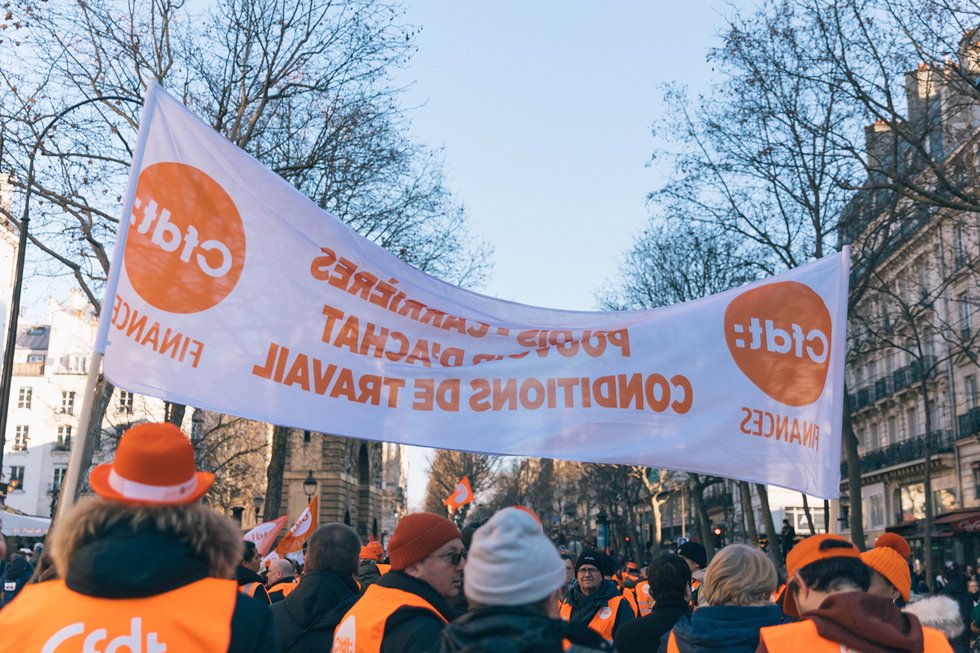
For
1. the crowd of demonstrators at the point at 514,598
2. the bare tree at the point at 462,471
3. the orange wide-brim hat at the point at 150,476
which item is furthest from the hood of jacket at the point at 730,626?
the bare tree at the point at 462,471

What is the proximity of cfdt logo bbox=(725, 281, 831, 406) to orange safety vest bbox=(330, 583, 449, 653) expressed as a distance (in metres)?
2.59

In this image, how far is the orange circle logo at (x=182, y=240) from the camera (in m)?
5.28

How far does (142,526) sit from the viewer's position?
3047 millimetres

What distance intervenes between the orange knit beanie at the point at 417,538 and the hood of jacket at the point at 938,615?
1904mm

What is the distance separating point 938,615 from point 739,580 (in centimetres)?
86

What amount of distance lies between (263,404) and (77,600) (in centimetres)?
241

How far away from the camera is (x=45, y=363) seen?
283ft

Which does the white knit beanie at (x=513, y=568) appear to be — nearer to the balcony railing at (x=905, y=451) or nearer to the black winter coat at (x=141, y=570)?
the black winter coat at (x=141, y=570)

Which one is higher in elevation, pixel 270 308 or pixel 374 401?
pixel 270 308

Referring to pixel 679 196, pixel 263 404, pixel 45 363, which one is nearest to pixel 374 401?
pixel 263 404

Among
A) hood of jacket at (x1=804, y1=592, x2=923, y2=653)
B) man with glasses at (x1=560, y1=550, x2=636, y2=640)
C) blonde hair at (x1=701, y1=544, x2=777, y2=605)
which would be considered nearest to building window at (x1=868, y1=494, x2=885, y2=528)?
man with glasses at (x1=560, y1=550, x2=636, y2=640)

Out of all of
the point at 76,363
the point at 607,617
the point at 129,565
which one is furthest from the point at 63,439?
the point at 129,565

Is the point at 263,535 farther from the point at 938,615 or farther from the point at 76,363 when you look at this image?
the point at 76,363

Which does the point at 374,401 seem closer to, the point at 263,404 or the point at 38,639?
the point at 263,404
